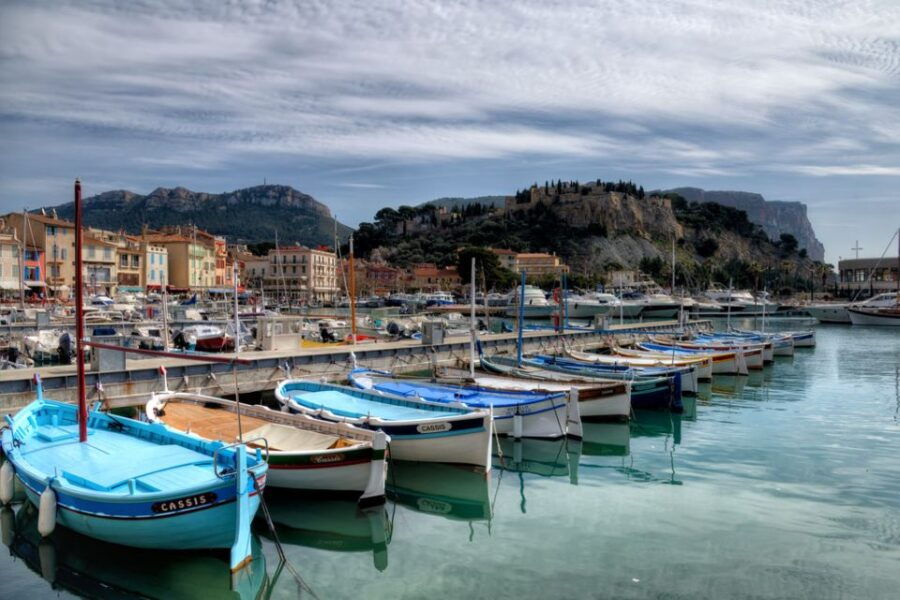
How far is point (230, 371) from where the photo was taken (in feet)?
92.7

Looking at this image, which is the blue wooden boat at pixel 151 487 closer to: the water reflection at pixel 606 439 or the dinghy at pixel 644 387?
the water reflection at pixel 606 439

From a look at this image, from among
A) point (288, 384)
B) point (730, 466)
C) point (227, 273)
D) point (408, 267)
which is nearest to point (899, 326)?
point (730, 466)

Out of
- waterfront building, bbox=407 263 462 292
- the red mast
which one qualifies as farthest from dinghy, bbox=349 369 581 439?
waterfront building, bbox=407 263 462 292

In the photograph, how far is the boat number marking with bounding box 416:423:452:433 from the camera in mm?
18203

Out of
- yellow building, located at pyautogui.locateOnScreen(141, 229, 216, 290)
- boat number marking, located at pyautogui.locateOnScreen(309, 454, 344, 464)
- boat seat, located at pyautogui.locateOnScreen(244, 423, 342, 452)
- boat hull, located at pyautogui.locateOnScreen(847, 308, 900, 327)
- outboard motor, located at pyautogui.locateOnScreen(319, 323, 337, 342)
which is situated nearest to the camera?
boat number marking, located at pyautogui.locateOnScreen(309, 454, 344, 464)

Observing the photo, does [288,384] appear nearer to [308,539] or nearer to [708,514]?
[308,539]

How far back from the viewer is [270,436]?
1697 centimetres

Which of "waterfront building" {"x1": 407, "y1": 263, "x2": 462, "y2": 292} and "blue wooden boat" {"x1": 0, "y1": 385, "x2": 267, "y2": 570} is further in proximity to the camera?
"waterfront building" {"x1": 407, "y1": 263, "x2": 462, "y2": 292}

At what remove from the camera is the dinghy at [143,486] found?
11.8m

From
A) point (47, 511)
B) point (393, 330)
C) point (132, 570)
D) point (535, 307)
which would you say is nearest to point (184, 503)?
point (132, 570)

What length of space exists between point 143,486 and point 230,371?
633 inches

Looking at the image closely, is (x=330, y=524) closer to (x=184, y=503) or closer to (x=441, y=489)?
(x=441, y=489)

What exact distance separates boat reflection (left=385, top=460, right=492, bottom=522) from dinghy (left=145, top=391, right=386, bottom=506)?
152cm

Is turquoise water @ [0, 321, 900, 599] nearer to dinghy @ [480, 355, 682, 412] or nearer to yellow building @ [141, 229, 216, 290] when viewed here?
dinghy @ [480, 355, 682, 412]
